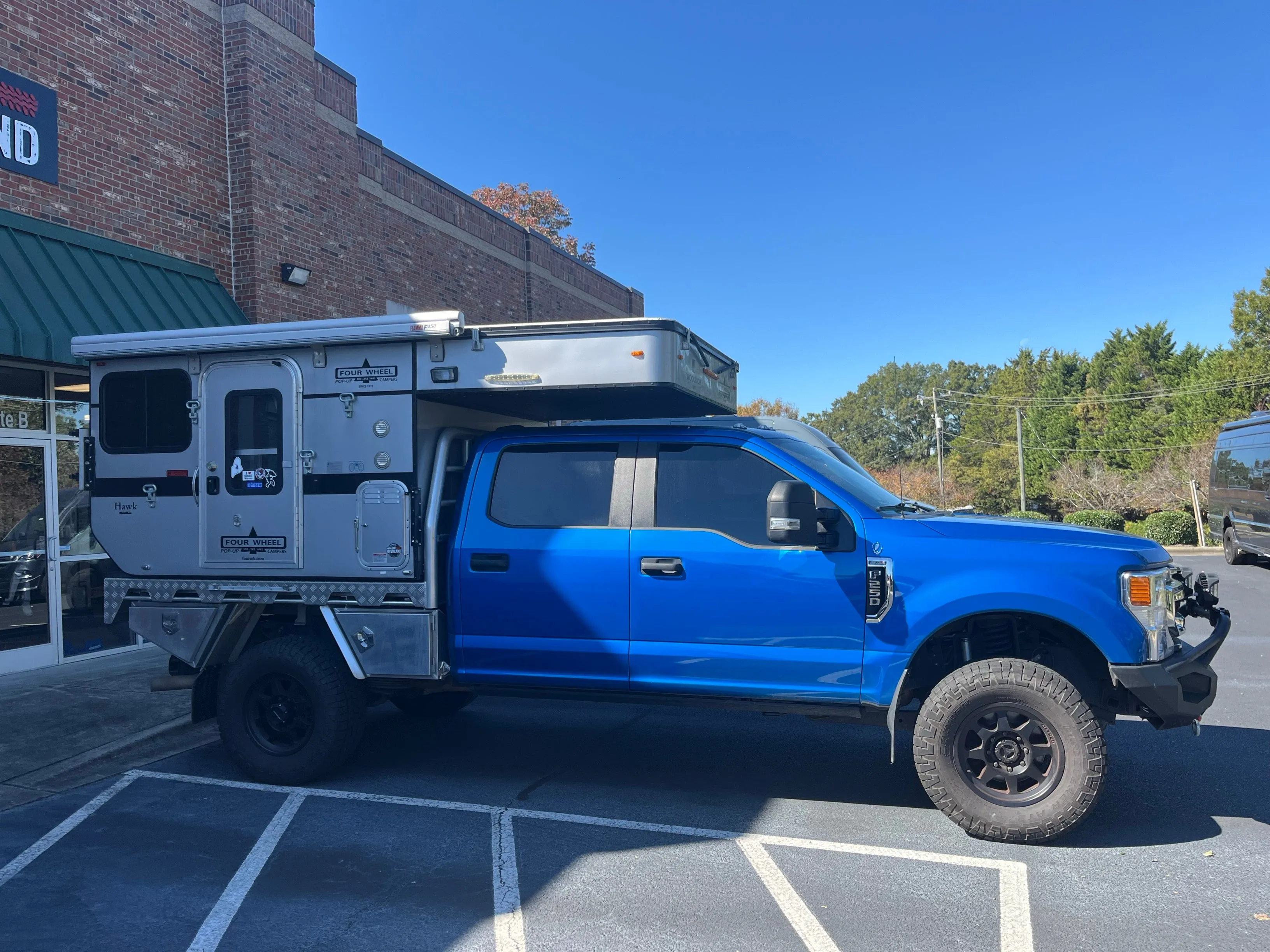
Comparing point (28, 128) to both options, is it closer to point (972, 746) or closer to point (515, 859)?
point (515, 859)

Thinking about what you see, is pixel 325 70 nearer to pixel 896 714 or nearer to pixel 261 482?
pixel 261 482

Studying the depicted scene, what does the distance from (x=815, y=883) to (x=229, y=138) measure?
10850mm

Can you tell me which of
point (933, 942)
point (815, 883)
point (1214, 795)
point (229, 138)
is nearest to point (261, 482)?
point (815, 883)

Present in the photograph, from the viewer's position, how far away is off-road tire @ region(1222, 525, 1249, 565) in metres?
19.8

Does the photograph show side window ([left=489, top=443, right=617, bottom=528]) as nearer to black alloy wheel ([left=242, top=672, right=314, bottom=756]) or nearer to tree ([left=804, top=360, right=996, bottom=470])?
black alloy wheel ([left=242, top=672, right=314, bottom=756])

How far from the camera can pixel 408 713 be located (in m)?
7.44

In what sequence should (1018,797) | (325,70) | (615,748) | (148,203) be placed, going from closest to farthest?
(1018,797) < (615,748) < (148,203) < (325,70)

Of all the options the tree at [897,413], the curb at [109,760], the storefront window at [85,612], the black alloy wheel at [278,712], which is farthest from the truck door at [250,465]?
the tree at [897,413]

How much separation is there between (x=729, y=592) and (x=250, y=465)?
3.11 metres

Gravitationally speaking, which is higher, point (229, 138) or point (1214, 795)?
point (229, 138)

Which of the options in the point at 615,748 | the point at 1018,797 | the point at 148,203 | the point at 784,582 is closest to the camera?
the point at 1018,797

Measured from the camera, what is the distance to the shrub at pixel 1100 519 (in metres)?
33.8

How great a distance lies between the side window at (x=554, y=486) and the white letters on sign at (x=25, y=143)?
654cm

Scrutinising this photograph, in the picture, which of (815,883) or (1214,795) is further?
(1214,795)
